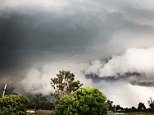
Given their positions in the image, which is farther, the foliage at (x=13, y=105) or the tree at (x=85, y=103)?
the foliage at (x=13, y=105)

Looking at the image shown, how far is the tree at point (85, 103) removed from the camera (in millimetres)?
68562

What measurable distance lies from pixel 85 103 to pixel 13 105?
3476 cm

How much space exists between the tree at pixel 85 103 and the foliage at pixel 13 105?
27021 mm

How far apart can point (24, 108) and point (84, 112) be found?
3500cm

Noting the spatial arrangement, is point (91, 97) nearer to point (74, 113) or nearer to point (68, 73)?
point (74, 113)

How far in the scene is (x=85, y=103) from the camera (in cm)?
6925

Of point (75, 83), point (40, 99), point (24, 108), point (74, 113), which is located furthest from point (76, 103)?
point (40, 99)

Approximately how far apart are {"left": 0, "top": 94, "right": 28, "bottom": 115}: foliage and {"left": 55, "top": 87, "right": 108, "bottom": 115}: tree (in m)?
27.0

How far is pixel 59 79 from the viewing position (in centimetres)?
11962

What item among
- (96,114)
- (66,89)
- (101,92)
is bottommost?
(96,114)

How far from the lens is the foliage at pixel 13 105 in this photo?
95.0 meters

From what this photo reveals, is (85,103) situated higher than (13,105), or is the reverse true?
(13,105)

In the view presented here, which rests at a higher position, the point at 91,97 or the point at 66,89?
the point at 66,89

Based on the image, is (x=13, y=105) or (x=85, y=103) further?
(x=13, y=105)
